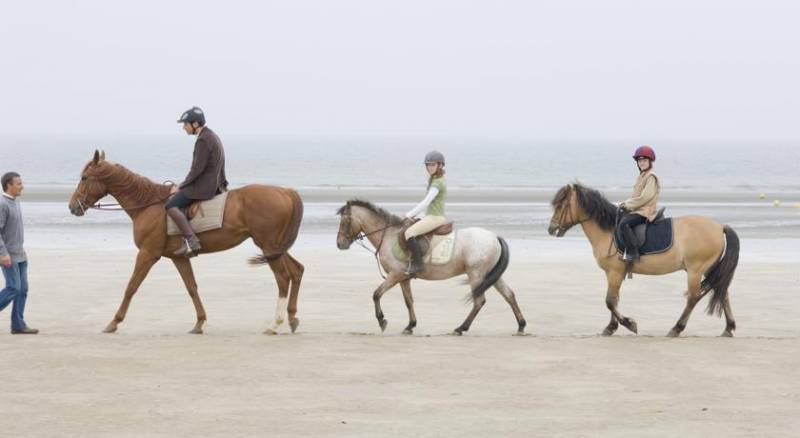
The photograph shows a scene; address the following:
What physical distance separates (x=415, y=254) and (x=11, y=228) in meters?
4.41

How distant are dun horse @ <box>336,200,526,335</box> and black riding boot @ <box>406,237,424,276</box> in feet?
0.40

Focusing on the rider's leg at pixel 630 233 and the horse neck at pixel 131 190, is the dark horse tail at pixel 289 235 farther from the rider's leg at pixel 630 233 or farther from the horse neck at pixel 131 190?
the rider's leg at pixel 630 233

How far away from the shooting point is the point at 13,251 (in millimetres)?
12930

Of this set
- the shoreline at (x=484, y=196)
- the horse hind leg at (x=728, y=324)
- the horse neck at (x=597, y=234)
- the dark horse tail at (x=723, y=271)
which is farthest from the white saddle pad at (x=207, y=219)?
the shoreline at (x=484, y=196)

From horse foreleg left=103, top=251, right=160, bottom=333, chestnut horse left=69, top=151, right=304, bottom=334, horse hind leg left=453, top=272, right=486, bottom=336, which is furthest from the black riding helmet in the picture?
horse hind leg left=453, top=272, right=486, bottom=336

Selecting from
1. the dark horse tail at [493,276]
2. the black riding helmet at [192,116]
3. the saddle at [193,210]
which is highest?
the black riding helmet at [192,116]

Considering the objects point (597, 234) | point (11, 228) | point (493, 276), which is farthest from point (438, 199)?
point (11, 228)

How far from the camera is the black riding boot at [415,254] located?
13414 mm

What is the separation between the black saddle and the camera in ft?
43.8

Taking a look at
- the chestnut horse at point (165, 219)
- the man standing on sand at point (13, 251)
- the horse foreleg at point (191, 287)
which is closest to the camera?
the man standing on sand at point (13, 251)

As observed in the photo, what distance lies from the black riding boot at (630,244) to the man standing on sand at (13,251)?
21.6ft

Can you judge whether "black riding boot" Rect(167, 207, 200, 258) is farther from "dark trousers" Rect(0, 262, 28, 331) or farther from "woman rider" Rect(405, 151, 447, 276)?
"woman rider" Rect(405, 151, 447, 276)

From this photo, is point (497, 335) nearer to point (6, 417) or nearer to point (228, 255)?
point (6, 417)

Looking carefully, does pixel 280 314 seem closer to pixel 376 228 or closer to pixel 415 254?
pixel 376 228
